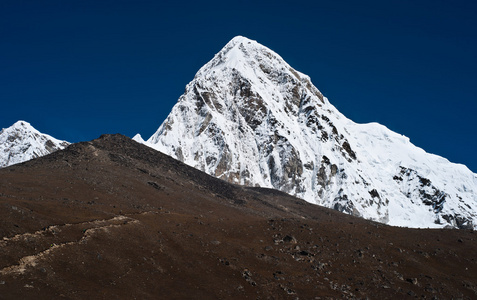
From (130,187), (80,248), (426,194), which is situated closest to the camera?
(80,248)

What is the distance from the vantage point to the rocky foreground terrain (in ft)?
107

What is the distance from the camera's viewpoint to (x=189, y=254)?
41281mm

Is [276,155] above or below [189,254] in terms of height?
above

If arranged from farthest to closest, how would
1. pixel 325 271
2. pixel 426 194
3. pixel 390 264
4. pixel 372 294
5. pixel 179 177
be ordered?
pixel 426 194 → pixel 179 177 → pixel 390 264 → pixel 325 271 → pixel 372 294

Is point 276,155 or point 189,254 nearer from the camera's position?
point 189,254

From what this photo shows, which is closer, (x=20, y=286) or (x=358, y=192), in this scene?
(x=20, y=286)

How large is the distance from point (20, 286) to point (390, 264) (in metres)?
33.7

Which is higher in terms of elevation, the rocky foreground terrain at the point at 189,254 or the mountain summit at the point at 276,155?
the mountain summit at the point at 276,155

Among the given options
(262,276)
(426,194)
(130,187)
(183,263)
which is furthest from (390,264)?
(426,194)

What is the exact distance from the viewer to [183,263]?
39.4 metres

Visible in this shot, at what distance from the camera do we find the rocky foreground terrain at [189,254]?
32.6 metres

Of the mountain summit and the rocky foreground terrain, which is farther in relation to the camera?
the mountain summit

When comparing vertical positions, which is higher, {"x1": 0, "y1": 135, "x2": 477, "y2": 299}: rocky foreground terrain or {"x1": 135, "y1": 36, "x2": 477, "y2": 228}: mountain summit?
{"x1": 135, "y1": 36, "x2": 477, "y2": 228}: mountain summit

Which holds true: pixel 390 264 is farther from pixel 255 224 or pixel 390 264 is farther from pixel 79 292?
pixel 79 292
